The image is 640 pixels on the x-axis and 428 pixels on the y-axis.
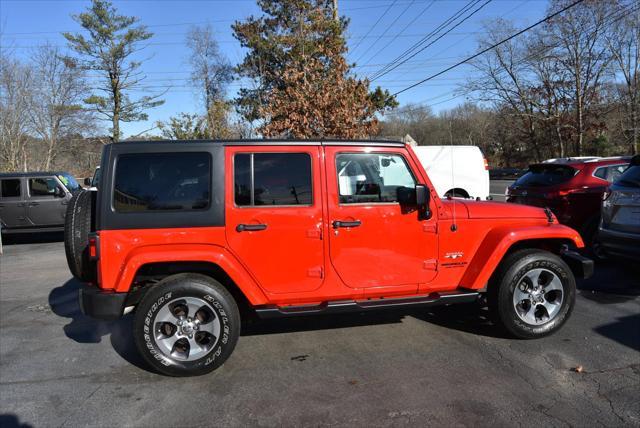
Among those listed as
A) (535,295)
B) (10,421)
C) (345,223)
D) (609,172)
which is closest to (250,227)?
(345,223)

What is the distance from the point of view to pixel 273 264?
12.6ft

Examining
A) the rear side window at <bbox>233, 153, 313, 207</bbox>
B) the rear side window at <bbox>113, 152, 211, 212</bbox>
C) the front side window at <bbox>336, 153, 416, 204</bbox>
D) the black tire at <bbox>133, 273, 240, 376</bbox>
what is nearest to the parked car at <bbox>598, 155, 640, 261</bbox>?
the front side window at <bbox>336, 153, 416, 204</bbox>

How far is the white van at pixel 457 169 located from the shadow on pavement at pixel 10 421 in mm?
11647

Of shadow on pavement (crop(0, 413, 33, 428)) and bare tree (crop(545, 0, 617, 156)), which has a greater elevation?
bare tree (crop(545, 0, 617, 156))

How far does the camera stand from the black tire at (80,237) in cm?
379

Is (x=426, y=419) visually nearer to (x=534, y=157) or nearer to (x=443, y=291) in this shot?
(x=443, y=291)

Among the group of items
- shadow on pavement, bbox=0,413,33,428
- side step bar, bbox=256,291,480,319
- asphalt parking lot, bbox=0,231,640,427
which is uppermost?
side step bar, bbox=256,291,480,319

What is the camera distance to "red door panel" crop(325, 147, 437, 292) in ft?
12.9

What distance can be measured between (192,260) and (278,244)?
0.71m

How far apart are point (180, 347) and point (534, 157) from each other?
4469 cm

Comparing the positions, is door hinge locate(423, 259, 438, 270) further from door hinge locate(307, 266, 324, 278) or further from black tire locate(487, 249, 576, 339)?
door hinge locate(307, 266, 324, 278)

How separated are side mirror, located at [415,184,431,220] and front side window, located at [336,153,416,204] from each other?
0.21m

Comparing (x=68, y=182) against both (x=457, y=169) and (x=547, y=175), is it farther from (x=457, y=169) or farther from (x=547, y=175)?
(x=547, y=175)

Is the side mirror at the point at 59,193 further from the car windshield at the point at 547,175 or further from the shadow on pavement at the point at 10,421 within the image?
the car windshield at the point at 547,175
